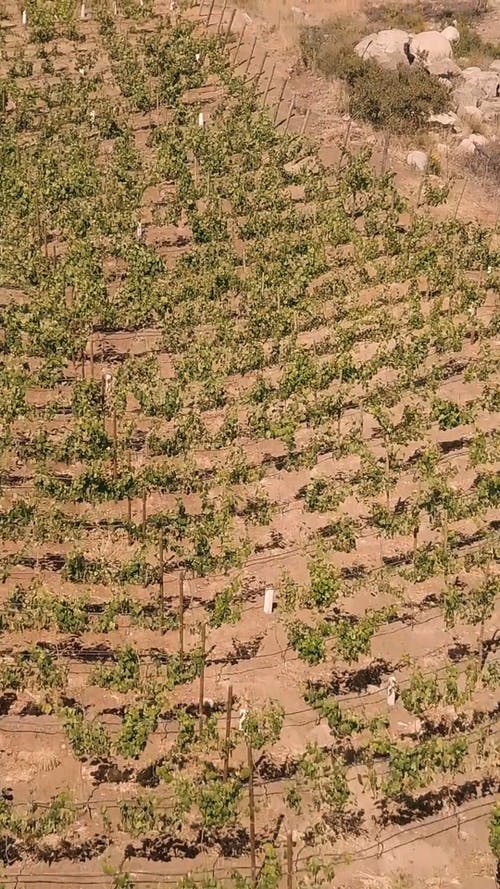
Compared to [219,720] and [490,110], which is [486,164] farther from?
[219,720]

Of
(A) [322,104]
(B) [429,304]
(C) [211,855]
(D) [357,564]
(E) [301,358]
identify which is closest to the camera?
(C) [211,855]

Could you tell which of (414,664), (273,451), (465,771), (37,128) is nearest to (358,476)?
(273,451)

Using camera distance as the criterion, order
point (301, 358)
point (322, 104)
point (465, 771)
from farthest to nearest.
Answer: point (322, 104) < point (301, 358) < point (465, 771)

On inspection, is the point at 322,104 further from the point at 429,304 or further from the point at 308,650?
the point at 308,650

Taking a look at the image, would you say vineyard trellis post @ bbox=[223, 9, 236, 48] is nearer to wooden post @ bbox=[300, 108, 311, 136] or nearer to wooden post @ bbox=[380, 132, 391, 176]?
wooden post @ bbox=[300, 108, 311, 136]

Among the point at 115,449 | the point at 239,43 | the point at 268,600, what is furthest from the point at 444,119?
the point at 268,600

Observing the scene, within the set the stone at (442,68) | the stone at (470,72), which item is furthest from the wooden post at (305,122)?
the stone at (470,72)

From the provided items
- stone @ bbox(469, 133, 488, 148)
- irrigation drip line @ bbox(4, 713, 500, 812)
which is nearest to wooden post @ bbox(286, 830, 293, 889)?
irrigation drip line @ bbox(4, 713, 500, 812)

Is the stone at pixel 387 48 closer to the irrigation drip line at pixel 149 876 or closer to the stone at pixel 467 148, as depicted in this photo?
the stone at pixel 467 148
